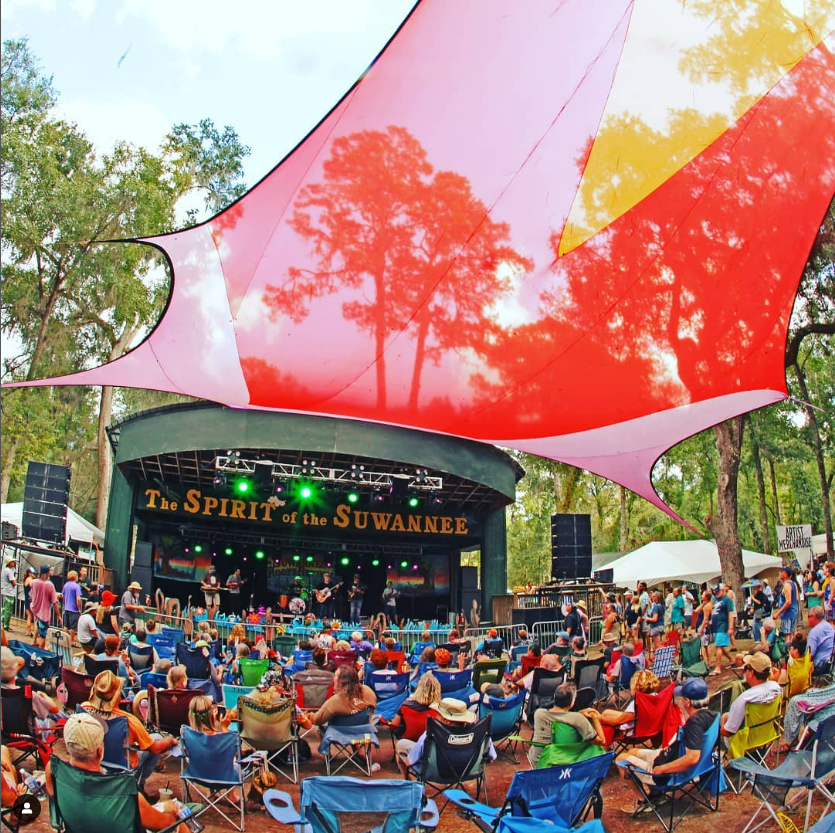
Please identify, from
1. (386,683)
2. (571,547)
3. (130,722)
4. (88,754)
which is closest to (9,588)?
(386,683)

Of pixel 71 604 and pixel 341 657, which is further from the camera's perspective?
pixel 71 604

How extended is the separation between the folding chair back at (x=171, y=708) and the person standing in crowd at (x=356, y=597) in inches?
590

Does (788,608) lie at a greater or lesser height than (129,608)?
greater

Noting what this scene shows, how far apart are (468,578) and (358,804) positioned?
1888 centimetres

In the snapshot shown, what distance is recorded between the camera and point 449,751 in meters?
5.04

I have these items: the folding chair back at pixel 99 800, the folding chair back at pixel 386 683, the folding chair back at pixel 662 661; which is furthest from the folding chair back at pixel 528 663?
the folding chair back at pixel 99 800

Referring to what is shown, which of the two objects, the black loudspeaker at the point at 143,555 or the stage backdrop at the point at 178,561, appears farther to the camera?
the stage backdrop at the point at 178,561

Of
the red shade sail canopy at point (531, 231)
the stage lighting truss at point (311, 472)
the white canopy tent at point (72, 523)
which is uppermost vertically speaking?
the red shade sail canopy at point (531, 231)

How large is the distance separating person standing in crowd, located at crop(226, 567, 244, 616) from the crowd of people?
7341 mm

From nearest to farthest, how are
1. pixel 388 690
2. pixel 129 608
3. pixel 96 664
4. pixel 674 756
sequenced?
pixel 674 756 < pixel 96 664 < pixel 388 690 < pixel 129 608

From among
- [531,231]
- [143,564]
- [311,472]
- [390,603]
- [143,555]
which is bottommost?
[390,603]

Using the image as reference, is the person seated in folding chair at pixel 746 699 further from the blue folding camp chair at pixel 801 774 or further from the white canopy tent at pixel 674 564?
the white canopy tent at pixel 674 564

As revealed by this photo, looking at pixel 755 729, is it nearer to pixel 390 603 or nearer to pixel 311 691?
pixel 311 691

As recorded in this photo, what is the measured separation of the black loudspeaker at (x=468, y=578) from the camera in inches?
867
